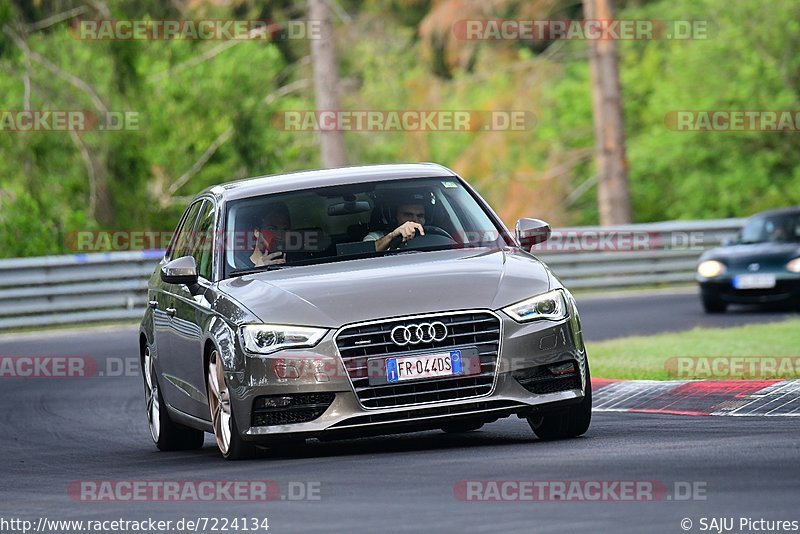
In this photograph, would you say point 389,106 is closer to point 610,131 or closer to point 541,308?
point 610,131

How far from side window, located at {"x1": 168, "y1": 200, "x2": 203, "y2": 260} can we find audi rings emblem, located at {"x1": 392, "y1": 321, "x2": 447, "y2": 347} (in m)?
3.00

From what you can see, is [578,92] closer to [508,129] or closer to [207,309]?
[508,129]

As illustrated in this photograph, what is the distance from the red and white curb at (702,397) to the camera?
11844 millimetres

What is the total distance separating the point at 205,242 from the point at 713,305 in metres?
12.9

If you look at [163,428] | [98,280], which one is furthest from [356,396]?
[98,280]

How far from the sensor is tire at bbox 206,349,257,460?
34.1 feet

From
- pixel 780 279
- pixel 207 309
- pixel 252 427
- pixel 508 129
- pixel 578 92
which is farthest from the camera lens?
pixel 578 92

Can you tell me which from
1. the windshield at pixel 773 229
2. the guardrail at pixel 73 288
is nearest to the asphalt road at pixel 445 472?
the windshield at pixel 773 229

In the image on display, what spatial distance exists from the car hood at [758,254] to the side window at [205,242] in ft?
41.3

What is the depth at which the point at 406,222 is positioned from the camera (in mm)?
11422

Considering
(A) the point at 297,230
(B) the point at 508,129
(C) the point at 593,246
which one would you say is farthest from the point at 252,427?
(B) the point at 508,129

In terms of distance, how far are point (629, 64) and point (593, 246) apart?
25.5m

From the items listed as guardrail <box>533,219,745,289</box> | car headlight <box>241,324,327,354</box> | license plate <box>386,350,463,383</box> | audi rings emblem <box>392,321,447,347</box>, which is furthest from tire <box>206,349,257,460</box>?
guardrail <box>533,219,745,289</box>

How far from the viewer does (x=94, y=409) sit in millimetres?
15609
